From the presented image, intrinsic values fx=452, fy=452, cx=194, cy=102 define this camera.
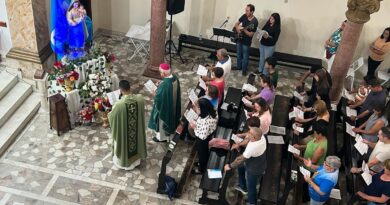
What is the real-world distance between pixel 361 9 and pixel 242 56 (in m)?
3.40

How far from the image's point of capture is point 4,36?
941 centimetres

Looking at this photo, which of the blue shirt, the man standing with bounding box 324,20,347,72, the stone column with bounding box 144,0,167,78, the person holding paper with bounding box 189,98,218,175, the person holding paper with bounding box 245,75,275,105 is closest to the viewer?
the blue shirt

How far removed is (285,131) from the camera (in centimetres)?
835

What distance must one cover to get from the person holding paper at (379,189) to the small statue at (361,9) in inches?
131

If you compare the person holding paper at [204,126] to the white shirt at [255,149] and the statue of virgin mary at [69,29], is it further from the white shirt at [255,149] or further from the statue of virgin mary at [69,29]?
the statue of virgin mary at [69,29]

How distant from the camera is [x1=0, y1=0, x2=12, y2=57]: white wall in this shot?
9045 millimetres

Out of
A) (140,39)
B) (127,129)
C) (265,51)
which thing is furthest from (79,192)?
(265,51)

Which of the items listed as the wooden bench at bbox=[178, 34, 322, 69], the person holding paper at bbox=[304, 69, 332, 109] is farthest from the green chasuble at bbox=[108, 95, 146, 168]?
the wooden bench at bbox=[178, 34, 322, 69]

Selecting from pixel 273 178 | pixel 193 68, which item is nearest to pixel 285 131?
pixel 273 178

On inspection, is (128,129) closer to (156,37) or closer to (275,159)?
(275,159)

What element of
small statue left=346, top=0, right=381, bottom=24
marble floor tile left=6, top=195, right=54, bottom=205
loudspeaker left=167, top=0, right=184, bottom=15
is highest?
small statue left=346, top=0, right=381, bottom=24

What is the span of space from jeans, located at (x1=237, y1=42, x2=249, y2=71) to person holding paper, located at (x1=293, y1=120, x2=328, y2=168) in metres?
4.12

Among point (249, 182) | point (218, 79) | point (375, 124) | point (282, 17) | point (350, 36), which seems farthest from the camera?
point (282, 17)

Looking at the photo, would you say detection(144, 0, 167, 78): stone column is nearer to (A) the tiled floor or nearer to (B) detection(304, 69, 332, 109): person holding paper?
(A) the tiled floor
